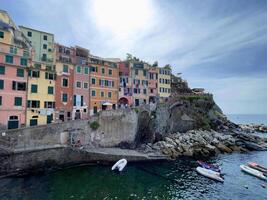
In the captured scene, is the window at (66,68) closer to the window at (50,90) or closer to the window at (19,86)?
the window at (50,90)

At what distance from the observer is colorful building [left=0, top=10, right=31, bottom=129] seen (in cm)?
3038

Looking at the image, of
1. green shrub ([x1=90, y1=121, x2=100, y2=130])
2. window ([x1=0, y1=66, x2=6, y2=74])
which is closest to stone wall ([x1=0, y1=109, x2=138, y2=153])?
green shrub ([x1=90, y1=121, x2=100, y2=130])

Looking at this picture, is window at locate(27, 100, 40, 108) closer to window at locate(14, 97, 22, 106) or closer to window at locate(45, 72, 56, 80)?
window at locate(14, 97, 22, 106)

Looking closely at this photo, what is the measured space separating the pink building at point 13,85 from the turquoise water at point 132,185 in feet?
37.1

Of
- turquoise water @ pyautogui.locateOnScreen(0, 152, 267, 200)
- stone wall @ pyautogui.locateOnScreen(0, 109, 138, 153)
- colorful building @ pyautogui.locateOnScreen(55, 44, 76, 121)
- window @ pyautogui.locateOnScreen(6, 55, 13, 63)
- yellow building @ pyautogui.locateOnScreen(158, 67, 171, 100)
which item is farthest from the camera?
yellow building @ pyautogui.locateOnScreen(158, 67, 171, 100)

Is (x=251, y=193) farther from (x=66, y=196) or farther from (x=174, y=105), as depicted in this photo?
(x=174, y=105)

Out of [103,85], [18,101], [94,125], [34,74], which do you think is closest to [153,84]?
[103,85]

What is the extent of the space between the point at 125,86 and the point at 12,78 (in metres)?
23.4

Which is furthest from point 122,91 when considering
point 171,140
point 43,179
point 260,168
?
point 260,168

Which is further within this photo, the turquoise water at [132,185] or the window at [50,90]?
the window at [50,90]

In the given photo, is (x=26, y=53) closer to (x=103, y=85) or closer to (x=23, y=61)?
(x=23, y=61)

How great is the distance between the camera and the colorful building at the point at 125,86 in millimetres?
46594

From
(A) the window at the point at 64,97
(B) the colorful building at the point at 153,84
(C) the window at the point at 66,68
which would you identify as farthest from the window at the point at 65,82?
(B) the colorful building at the point at 153,84

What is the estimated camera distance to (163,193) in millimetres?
21219
